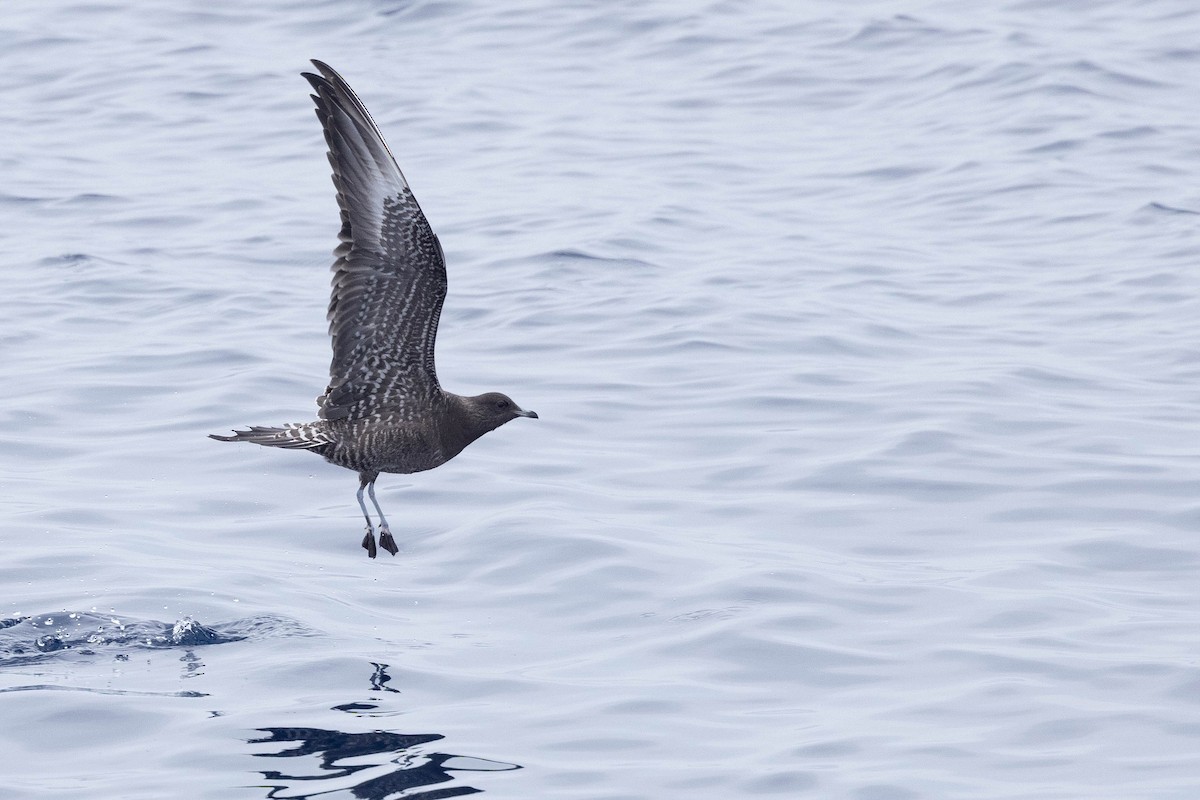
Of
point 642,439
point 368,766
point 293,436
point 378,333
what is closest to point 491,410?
point 378,333

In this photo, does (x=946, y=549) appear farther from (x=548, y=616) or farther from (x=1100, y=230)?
(x=1100, y=230)

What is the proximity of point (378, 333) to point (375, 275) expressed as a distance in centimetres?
38

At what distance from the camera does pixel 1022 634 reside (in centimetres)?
903

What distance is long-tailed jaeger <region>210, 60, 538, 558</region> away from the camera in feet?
27.5

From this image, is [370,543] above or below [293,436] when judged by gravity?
below

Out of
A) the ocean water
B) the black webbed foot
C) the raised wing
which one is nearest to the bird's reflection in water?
the ocean water

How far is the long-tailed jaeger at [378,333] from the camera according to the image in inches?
330

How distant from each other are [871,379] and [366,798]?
6560 millimetres

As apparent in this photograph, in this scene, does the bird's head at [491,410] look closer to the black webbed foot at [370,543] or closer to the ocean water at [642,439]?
the black webbed foot at [370,543]

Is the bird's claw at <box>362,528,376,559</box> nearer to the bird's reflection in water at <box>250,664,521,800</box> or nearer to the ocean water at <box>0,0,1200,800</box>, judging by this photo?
the ocean water at <box>0,0,1200,800</box>

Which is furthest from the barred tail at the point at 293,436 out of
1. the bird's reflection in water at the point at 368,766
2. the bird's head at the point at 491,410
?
the bird's reflection in water at the point at 368,766

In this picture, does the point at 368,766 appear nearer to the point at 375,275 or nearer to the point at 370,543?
the point at 370,543

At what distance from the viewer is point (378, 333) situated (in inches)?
349

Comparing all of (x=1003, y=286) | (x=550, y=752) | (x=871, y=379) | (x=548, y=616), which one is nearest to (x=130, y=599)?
(x=548, y=616)
